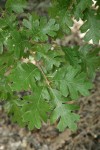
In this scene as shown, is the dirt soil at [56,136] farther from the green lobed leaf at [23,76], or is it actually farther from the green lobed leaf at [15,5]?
the green lobed leaf at [15,5]

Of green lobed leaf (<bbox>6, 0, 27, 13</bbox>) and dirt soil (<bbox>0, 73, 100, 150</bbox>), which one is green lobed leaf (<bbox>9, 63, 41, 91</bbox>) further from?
dirt soil (<bbox>0, 73, 100, 150</bbox>)

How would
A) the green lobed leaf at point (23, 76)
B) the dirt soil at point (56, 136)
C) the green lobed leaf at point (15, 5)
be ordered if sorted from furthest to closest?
the dirt soil at point (56, 136)
the green lobed leaf at point (15, 5)
the green lobed leaf at point (23, 76)

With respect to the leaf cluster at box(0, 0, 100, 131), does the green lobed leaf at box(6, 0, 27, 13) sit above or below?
above

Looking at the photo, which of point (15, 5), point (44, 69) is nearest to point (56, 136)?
point (44, 69)

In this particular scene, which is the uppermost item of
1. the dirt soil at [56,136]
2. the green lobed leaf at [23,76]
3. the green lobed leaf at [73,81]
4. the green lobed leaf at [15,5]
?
the green lobed leaf at [15,5]

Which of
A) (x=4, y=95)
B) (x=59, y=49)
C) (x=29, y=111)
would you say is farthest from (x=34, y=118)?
(x=59, y=49)

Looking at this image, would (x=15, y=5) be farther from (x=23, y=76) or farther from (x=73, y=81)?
(x=73, y=81)

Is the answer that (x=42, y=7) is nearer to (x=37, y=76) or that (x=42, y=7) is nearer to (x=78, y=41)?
(x=78, y=41)

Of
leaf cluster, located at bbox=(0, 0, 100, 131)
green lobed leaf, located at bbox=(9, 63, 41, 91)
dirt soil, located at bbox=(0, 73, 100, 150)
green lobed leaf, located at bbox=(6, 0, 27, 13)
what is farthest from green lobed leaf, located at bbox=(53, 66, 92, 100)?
dirt soil, located at bbox=(0, 73, 100, 150)

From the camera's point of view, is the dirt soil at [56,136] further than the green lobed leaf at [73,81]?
Yes

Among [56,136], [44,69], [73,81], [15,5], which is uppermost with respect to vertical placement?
[15,5]

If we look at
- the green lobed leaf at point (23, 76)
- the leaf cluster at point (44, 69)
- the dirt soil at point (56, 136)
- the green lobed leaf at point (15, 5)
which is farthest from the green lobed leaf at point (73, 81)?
the dirt soil at point (56, 136)
